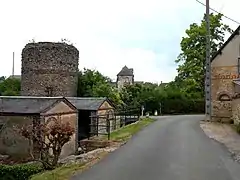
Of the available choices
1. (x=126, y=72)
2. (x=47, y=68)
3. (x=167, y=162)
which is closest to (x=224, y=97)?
(x=47, y=68)

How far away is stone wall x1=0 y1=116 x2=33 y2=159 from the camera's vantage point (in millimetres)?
18953

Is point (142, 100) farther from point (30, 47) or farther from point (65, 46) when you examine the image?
point (30, 47)

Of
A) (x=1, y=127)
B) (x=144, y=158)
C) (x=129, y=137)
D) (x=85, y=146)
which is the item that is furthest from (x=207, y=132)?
(x=1, y=127)

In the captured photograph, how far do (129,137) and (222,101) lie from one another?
1320cm

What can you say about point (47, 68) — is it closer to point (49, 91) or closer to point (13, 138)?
point (49, 91)

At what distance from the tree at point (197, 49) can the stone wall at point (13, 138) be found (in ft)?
91.4

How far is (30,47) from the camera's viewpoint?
Answer: 4153 cm

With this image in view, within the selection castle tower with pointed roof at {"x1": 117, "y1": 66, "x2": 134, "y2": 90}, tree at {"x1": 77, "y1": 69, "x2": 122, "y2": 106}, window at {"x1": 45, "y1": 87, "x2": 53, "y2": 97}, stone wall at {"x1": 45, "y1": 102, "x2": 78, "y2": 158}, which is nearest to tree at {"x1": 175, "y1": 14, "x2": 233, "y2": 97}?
tree at {"x1": 77, "y1": 69, "x2": 122, "y2": 106}

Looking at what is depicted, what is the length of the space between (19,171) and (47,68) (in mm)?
27232

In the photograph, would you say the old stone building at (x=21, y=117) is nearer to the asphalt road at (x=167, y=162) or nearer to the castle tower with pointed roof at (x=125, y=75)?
the asphalt road at (x=167, y=162)

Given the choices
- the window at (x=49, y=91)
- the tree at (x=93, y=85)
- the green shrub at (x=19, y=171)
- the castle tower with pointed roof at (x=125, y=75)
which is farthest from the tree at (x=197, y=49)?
the castle tower with pointed roof at (x=125, y=75)

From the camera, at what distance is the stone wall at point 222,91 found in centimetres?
3056

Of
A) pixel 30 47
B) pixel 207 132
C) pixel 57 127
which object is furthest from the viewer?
pixel 30 47

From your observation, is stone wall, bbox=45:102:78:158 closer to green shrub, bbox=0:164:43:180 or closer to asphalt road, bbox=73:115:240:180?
asphalt road, bbox=73:115:240:180
